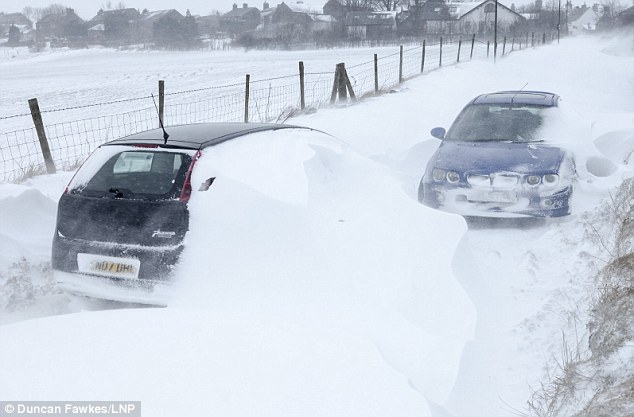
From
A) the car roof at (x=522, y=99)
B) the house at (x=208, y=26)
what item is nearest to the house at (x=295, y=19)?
the house at (x=208, y=26)

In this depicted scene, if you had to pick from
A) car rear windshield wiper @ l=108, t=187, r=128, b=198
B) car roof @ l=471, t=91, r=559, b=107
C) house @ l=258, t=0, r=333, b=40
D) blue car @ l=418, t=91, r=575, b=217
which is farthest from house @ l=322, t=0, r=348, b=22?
car rear windshield wiper @ l=108, t=187, r=128, b=198

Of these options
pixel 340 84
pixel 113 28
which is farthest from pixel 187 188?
pixel 113 28

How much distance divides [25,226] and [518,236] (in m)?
5.09

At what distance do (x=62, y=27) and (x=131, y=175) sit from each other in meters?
110

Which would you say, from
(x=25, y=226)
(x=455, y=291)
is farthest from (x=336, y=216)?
(x=25, y=226)

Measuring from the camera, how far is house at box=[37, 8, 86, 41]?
10156 centimetres

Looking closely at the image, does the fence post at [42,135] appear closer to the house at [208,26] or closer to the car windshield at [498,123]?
the car windshield at [498,123]

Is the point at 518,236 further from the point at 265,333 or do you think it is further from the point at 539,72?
the point at 539,72

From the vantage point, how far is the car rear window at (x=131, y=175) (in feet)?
15.1

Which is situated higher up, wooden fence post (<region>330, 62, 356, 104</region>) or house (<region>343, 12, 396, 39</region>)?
house (<region>343, 12, 396, 39</region>)

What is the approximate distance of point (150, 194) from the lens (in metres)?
4.59

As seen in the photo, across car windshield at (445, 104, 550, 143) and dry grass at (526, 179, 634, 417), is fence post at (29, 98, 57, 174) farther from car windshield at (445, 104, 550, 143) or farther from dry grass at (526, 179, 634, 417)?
dry grass at (526, 179, 634, 417)

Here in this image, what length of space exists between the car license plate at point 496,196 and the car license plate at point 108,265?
4.14 meters

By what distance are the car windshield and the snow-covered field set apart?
3.72ft
